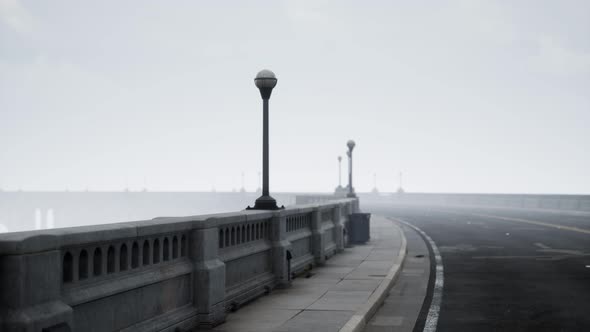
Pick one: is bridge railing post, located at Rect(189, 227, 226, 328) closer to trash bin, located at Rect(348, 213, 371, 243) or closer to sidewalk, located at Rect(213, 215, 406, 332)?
sidewalk, located at Rect(213, 215, 406, 332)

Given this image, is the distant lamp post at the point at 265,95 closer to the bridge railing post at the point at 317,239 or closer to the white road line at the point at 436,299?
the bridge railing post at the point at 317,239

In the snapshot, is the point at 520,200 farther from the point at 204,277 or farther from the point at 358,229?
the point at 204,277

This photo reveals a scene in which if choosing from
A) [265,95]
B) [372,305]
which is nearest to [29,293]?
[372,305]

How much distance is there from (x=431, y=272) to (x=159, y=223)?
10.3 meters

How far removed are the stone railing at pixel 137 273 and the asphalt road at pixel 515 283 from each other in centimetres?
326

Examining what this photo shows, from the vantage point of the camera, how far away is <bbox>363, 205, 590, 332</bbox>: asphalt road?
11.2 m

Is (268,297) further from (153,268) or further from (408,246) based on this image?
(408,246)

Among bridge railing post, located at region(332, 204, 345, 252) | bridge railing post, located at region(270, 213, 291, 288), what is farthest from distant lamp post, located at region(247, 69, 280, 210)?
bridge railing post, located at region(332, 204, 345, 252)

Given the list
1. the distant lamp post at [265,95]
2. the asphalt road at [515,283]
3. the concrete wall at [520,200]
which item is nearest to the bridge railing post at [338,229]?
the asphalt road at [515,283]

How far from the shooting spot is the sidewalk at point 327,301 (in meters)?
10.3

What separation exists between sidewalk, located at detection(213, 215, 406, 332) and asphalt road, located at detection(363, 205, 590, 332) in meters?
1.27

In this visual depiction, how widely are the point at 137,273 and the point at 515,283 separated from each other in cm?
977

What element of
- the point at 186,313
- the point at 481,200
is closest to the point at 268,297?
the point at 186,313

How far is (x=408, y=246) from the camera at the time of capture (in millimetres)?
25484
